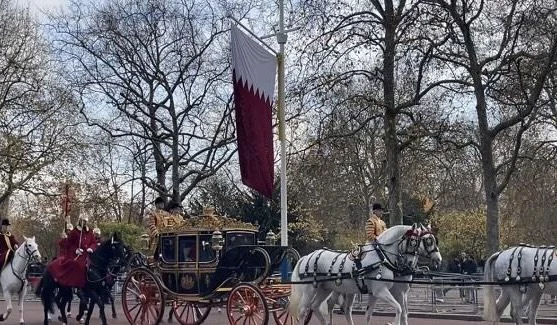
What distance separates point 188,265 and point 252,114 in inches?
133

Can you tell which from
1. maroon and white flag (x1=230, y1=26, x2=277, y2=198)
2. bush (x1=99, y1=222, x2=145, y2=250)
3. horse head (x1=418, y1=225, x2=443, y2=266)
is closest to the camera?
horse head (x1=418, y1=225, x2=443, y2=266)

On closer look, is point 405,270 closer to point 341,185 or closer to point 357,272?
point 357,272

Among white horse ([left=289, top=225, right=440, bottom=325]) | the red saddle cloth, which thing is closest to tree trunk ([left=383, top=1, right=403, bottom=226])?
white horse ([left=289, top=225, right=440, bottom=325])

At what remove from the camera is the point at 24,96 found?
33344 millimetres

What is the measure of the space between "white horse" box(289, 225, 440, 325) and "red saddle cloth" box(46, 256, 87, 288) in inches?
215

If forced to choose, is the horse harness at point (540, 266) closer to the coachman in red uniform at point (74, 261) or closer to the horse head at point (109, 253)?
the horse head at point (109, 253)

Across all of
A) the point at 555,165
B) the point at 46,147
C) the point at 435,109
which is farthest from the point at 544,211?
the point at 46,147

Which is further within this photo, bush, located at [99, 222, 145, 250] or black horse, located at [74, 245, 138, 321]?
bush, located at [99, 222, 145, 250]

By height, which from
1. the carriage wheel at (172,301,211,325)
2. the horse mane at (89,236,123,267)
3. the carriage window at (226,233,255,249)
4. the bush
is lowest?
the carriage wheel at (172,301,211,325)

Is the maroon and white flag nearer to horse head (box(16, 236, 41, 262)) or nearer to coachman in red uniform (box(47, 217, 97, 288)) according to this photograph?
coachman in red uniform (box(47, 217, 97, 288))

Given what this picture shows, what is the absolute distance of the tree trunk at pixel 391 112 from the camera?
67.9ft

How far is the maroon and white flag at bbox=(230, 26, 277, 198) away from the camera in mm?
16147

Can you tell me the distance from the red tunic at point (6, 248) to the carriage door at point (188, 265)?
5096mm

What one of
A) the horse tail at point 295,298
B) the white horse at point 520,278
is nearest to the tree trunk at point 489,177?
the white horse at point 520,278
